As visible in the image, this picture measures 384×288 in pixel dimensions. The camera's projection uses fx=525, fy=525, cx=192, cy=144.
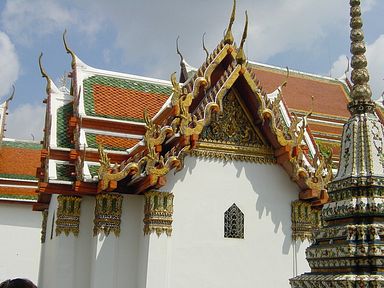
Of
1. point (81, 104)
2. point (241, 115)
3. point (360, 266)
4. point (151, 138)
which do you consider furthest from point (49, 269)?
point (360, 266)

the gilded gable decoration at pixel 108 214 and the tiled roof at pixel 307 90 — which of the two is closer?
the gilded gable decoration at pixel 108 214

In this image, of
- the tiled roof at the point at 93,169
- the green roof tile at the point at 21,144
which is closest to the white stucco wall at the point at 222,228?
the tiled roof at the point at 93,169

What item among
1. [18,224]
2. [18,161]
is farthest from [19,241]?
[18,161]

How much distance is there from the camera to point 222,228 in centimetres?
812

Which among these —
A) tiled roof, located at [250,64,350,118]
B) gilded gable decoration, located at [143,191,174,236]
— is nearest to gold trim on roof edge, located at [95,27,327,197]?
gilded gable decoration, located at [143,191,174,236]

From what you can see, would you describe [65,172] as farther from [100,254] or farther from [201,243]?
[201,243]

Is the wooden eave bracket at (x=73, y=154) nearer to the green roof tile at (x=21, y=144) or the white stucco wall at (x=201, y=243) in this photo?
the white stucco wall at (x=201, y=243)

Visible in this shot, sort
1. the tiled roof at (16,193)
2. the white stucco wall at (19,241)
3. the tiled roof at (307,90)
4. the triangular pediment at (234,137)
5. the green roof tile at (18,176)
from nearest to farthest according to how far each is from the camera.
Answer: the triangular pediment at (234,137)
the tiled roof at (307,90)
the white stucco wall at (19,241)
the tiled roof at (16,193)
the green roof tile at (18,176)

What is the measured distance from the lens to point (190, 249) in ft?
25.8

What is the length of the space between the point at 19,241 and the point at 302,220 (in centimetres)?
1287

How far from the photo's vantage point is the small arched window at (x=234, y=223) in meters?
8.18

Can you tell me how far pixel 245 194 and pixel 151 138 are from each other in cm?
187

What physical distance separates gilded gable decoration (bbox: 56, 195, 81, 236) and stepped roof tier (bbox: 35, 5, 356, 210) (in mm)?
175

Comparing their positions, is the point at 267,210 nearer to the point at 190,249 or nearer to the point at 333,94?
the point at 190,249
